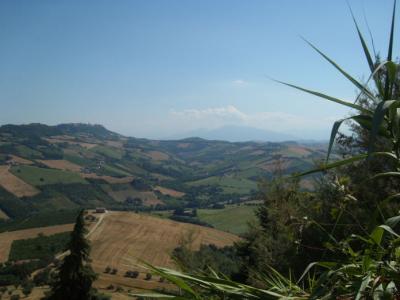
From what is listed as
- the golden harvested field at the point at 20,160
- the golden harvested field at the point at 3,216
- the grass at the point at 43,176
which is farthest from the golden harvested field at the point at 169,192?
the golden harvested field at the point at 3,216

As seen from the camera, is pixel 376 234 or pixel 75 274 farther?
pixel 75 274

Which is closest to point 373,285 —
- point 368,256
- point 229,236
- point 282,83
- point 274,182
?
point 368,256

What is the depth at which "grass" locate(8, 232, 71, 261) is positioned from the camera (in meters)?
72.2

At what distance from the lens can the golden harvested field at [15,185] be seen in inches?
5428

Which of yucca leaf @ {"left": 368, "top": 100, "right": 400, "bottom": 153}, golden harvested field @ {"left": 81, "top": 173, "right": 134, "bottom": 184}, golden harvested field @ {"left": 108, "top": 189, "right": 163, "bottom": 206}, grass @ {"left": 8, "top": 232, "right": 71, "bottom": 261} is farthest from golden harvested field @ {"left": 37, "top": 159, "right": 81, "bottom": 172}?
yucca leaf @ {"left": 368, "top": 100, "right": 400, "bottom": 153}

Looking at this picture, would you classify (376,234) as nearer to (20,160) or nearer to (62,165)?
(20,160)

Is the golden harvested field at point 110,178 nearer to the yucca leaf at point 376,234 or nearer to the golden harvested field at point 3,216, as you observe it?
the golden harvested field at point 3,216

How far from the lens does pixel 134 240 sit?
75438 millimetres

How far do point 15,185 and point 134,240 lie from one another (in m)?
86.6

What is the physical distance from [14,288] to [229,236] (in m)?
45.5

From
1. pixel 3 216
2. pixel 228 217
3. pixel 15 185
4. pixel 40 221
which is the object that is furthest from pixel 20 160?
pixel 228 217

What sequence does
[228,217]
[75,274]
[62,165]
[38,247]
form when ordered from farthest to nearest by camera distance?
[62,165] → [228,217] → [38,247] → [75,274]

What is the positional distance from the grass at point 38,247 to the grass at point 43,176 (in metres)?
72.3

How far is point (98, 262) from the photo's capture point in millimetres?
63219
